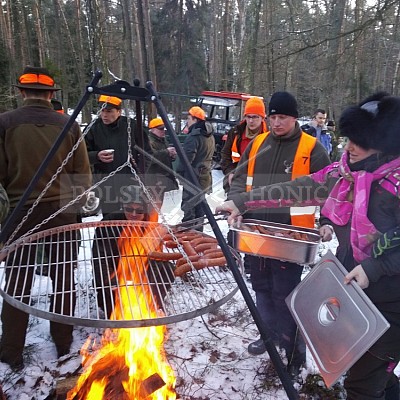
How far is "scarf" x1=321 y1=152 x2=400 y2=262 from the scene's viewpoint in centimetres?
173

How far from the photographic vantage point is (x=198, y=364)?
8.92 feet

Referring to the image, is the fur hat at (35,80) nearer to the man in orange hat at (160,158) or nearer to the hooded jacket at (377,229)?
the hooded jacket at (377,229)

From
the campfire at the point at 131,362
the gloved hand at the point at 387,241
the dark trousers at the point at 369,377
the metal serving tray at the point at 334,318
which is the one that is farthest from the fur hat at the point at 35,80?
the dark trousers at the point at 369,377

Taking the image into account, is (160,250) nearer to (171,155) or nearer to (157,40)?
(171,155)

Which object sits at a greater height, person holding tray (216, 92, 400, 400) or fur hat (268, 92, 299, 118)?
fur hat (268, 92, 299, 118)

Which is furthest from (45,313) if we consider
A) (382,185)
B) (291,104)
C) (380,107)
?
(291,104)

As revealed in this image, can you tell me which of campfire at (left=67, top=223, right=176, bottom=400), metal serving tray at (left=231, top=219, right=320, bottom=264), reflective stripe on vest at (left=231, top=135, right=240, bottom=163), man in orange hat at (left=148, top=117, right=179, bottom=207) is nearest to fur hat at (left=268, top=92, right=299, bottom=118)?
metal serving tray at (left=231, top=219, right=320, bottom=264)

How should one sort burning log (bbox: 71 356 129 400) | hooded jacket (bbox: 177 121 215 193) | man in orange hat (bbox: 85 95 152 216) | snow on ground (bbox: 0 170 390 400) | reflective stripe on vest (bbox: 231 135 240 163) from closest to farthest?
burning log (bbox: 71 356 129 400), snow on ground (bbox: 0 170 390 400), man in orange hat (bbox: 85 95 152 216), reflective stripe on vest (bbox: 231 135 240 163), hooded jacket (bbox: 177 121 215 193)

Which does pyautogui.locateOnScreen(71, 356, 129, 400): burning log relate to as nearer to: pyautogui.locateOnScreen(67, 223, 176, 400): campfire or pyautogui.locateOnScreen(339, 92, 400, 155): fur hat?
pyautogui.locateOnScreen(67, 223, 176, 400): campfire

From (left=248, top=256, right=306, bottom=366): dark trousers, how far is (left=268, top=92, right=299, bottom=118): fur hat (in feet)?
3.65

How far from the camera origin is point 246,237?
2.17m

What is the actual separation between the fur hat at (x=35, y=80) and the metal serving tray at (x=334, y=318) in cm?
218

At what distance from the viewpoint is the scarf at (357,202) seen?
173 cm

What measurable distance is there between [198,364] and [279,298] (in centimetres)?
82
